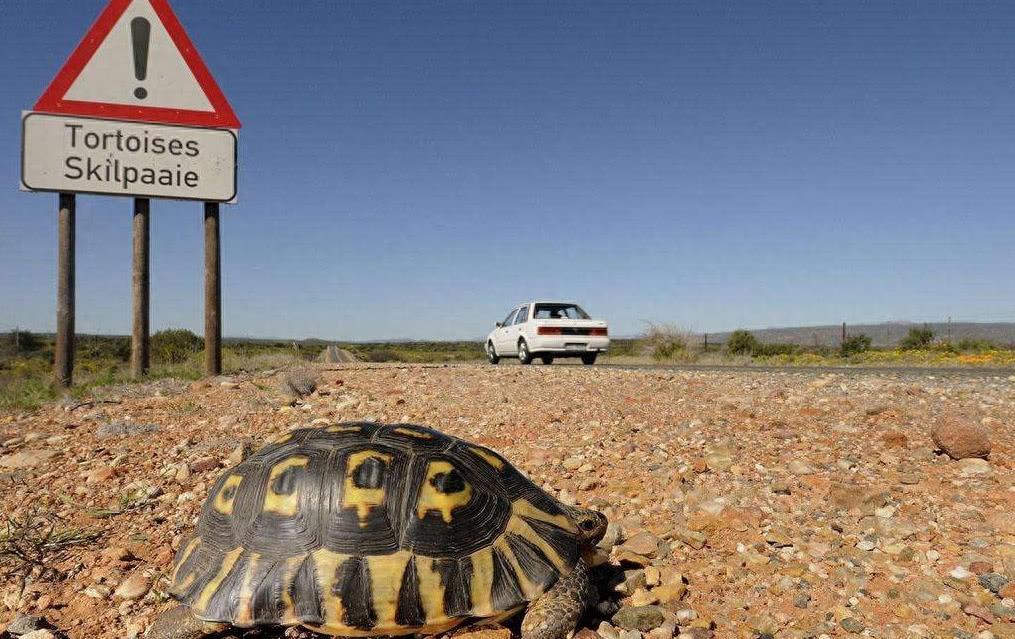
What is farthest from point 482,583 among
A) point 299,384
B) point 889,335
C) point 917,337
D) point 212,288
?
point 889,335

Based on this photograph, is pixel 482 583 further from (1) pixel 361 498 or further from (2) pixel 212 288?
(2) pixel 212 288

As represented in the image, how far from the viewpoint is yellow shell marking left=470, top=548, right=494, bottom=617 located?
8.21 feet

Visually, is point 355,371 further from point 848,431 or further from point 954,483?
point 954,483

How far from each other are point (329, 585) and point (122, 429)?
3538 mm

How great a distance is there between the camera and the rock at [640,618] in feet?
8.61

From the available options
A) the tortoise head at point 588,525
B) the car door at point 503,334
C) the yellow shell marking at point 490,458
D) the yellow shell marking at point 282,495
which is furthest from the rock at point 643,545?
the car door at point 503,334

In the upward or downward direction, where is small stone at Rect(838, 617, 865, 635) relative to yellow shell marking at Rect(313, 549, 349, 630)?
downward

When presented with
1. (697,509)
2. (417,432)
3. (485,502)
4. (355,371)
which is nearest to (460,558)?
(485,502)

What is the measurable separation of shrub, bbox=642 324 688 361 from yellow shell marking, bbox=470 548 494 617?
18.5 m

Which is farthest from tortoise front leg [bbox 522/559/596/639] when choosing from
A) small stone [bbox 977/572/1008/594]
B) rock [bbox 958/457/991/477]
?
rock [bbox 958/457/991/477]

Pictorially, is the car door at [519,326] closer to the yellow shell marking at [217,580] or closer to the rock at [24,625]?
the yellow shell marking at [217,580]

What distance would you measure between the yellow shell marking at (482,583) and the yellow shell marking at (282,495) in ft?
2.80

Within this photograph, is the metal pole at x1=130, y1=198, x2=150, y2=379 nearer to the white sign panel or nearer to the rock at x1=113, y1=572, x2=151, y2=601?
the white sign panel

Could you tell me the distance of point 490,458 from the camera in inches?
120
